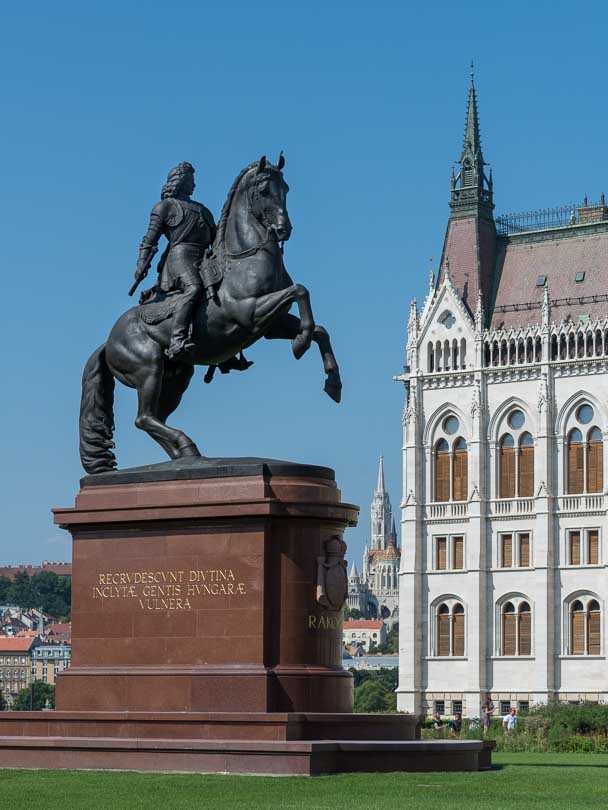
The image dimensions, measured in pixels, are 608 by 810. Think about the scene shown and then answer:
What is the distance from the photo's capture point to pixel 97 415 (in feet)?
93.2

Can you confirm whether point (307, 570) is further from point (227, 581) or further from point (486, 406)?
point (486, 406)

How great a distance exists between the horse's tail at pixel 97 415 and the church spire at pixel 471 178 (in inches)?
3038

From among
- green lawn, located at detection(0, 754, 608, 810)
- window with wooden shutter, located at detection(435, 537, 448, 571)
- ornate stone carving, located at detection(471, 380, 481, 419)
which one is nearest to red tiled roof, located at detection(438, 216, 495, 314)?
ornate stone carving, located at detection(471, 380, 481, 419)

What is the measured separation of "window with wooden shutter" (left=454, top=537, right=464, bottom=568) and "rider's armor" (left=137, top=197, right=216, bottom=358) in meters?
73.2

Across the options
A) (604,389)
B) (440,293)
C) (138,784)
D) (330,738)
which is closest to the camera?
(138,784)

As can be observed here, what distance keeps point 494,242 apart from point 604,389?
13.6 m

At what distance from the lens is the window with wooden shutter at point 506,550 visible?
322ft

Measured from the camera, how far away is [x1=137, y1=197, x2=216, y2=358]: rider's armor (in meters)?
27.5

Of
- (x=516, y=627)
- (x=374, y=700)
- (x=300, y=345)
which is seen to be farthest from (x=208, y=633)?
(x=374, y=700)

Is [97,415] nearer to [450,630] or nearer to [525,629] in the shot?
[525,629]

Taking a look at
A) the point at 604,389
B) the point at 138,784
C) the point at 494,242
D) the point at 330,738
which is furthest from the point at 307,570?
the point at 494,242

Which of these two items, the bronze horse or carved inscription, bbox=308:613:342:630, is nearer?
carved inscription, bbox=308:613:342:630

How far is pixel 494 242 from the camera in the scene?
344ft

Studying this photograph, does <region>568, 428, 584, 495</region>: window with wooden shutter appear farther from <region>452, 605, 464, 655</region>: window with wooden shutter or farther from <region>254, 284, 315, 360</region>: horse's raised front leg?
<region>254, 284, 315, 360</region>: horse's raised front leg
